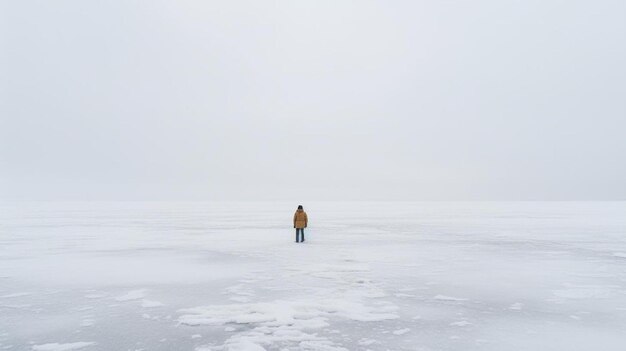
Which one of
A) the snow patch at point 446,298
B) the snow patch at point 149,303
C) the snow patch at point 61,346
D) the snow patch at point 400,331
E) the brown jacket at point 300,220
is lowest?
the snow patch at point 446,298

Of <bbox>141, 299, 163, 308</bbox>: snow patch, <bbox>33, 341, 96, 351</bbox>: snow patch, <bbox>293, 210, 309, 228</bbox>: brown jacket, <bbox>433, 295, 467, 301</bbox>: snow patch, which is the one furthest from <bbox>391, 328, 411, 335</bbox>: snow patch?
<bbox>293, 210, 309, 228</bbox>: brown jacket

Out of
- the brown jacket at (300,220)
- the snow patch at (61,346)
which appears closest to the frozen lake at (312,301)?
the snow patch at (61,346)

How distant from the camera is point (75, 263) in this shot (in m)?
13.2

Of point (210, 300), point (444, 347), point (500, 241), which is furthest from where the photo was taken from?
point (500, 241)

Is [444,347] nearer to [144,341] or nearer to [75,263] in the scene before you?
[144,341]

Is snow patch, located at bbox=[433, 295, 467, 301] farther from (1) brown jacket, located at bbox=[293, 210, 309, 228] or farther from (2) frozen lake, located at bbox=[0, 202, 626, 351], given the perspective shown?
(1) brown jacket, located at bbox=[293, 210, 309, 228]

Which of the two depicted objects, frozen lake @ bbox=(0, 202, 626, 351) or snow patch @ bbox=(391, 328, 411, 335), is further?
snow patch @ bbox=(391, 328, 411, 335)

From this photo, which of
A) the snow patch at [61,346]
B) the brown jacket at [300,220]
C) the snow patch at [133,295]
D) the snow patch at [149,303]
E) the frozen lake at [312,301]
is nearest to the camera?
the snow patch at [61,346]

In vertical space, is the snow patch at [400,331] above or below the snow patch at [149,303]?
below

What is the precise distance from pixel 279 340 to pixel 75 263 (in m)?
9.52

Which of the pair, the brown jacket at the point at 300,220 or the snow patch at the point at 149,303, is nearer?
the snow patch at the point at 149,303

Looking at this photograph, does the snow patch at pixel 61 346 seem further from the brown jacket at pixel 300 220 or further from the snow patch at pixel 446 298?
the brown jacket at pixel 300 220

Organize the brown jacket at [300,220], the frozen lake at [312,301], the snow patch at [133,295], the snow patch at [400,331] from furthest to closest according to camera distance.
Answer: the brown jacket at [300,220] → the snow patch at [133,295] → the snow patch at [400,331] → the frozen lake at [312,301]

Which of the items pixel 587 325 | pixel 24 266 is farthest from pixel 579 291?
pixel 24 266
